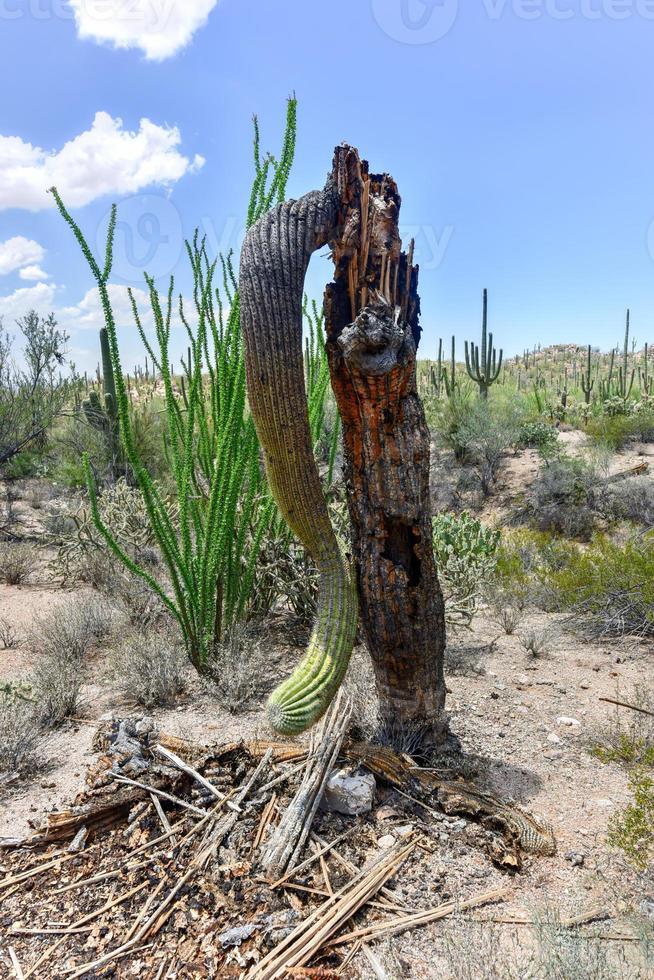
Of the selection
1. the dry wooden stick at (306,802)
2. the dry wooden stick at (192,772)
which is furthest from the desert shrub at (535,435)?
the dry wooden stick at (192,772)

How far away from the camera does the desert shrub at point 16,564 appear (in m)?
7.18

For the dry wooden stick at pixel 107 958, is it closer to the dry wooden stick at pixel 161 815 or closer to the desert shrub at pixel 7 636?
the dry wooden stick at pixel 161 815

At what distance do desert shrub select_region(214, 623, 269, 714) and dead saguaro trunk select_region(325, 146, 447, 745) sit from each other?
1355mm

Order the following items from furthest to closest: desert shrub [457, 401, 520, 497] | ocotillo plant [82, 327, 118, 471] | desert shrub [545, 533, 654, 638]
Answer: desert shrub [457, 401, 520, 497]
ocotillo plant [82, 327, 118, 471]
desert shrub [545, 533, 654, 638]

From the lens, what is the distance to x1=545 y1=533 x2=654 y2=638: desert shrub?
533 cm

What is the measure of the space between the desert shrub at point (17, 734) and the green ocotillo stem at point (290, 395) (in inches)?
70.7

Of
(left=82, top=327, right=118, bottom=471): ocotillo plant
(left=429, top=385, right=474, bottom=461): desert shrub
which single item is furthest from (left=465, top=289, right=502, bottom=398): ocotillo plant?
(left=82, top=327, right=118, bottom=471): ocotillo plant

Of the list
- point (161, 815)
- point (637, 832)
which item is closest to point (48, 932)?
point (161, 815)

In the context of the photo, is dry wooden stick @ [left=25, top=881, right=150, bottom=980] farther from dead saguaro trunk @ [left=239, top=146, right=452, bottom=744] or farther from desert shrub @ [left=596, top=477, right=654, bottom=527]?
desert shrub @ [left=596, top=477, right=654, bottom=527]

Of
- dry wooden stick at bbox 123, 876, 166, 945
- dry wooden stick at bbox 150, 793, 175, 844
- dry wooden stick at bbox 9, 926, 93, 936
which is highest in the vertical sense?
dry wooden stick at bbox 150, 793, 175, 844

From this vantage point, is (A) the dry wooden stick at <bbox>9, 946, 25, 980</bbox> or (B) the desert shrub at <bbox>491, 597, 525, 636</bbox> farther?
(B) the desert shrub at <bbox>491, 597, 525, 636</bbox>

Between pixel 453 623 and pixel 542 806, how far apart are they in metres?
2.34

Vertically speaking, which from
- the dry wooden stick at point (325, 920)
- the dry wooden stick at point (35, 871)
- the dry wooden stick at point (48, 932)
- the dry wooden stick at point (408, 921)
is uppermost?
the dry wooden stick at point (325, 920)

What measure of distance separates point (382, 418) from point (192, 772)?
178cm
